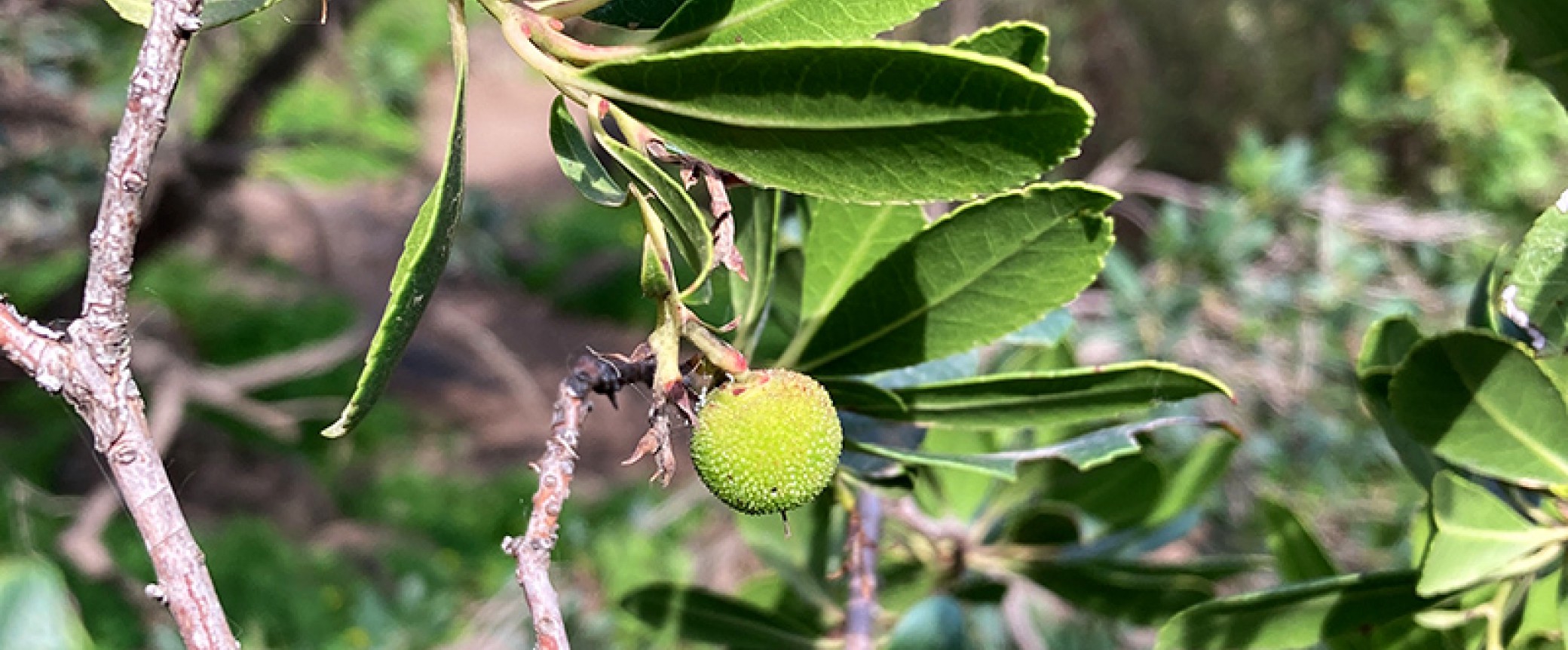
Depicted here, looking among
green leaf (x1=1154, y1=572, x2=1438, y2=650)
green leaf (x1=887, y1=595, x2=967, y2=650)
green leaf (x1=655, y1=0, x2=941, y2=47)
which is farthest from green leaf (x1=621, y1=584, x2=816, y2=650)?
green leaf (x1=655, y1=0, x2=941, y2=47)

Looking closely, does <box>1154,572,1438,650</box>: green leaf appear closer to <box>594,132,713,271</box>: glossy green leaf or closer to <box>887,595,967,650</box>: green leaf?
<box>887,595,967,650</box>: green leaf

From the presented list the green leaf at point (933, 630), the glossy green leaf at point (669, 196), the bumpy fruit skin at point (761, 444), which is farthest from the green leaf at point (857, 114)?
the green leaf at point (933, 630)

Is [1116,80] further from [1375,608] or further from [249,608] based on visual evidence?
[1375,608]

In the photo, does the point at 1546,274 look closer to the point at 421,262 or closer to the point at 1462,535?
the point at 1462,535

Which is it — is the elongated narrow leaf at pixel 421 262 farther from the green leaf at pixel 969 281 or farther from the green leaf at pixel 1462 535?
the green leaf at pixel 1462 535

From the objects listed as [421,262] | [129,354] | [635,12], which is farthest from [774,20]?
[129,354]
